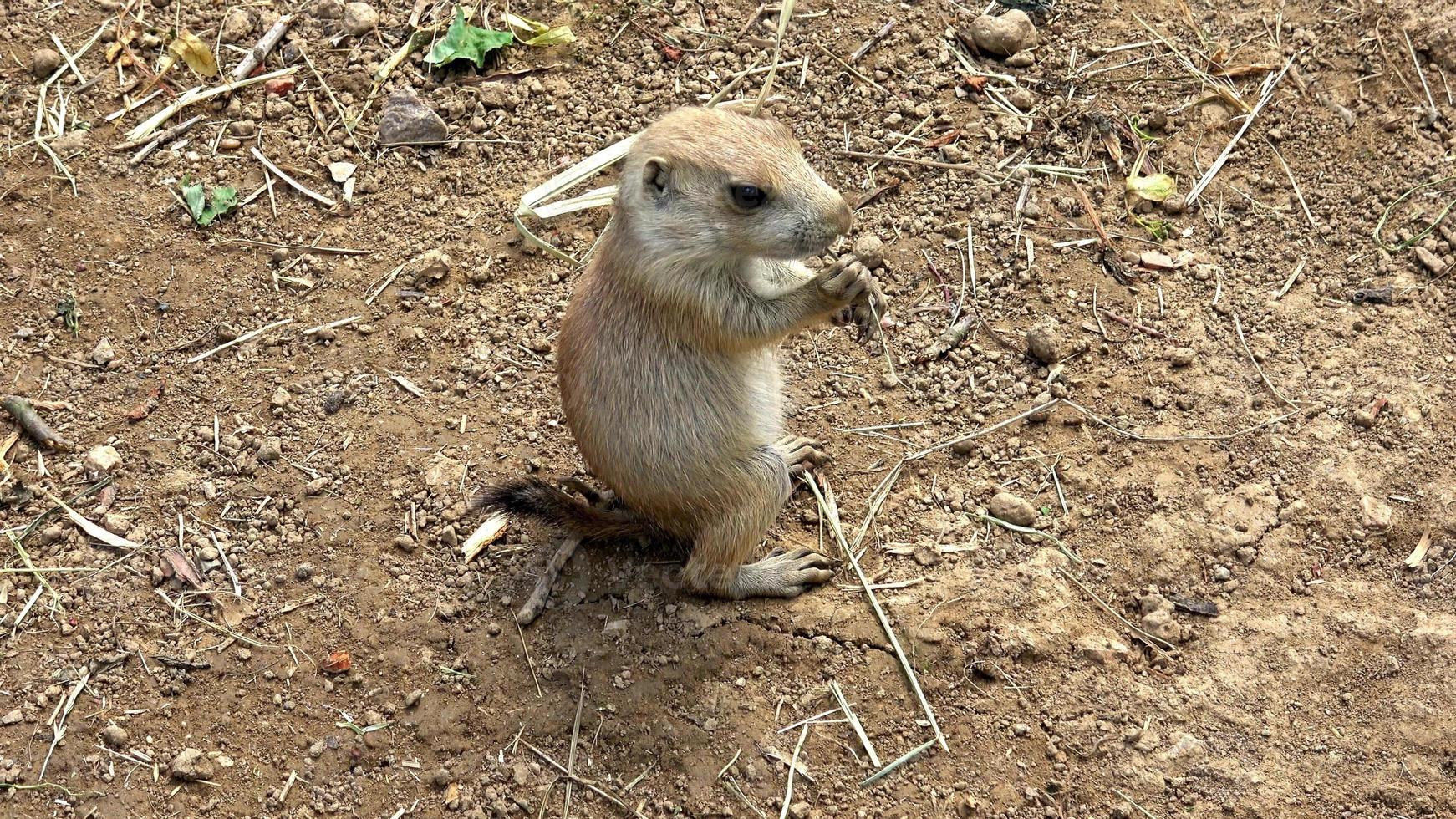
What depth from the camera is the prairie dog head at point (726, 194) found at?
3861mm

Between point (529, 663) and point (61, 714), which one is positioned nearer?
point (61, 714)

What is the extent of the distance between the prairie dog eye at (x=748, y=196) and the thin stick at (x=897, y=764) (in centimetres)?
200

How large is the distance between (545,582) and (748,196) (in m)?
1.77

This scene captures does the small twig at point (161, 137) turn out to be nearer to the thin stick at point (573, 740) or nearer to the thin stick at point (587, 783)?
the thin stick at point (573, 740)

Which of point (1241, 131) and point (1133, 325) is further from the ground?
point (1241, 131)

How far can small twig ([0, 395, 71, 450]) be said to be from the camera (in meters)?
5.02

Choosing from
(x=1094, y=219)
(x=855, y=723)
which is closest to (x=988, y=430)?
(x=1094, y=219)

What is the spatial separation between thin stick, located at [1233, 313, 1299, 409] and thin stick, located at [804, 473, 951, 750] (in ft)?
6.26

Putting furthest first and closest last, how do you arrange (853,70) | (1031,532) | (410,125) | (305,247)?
1. (853,70)
2. (410,125)
3. (305,247)
4. (1031,532)

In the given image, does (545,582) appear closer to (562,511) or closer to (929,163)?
(562,511)

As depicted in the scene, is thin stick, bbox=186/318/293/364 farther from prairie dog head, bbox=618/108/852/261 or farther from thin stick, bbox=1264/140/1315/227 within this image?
thin stick, bbox=1264/140/1315/227

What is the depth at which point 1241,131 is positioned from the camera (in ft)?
18.8

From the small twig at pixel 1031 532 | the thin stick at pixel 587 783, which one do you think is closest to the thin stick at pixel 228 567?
the thin stick at pixel 587 783

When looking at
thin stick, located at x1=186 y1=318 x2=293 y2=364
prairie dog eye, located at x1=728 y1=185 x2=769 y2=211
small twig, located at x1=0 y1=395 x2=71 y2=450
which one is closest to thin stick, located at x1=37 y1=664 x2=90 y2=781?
small twig, located at x1=0 y1=395 x2=71 y2=450
